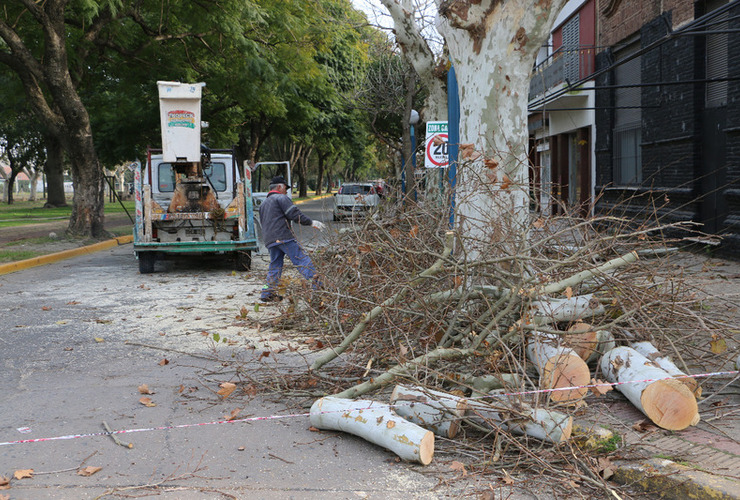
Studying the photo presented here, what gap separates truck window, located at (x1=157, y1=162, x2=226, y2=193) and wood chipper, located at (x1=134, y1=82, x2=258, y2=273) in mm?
256

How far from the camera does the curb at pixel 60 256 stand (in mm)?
13381

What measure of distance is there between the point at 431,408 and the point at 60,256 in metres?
13.2

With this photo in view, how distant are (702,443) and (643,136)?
13.3 metres

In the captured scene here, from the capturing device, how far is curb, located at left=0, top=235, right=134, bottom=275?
13.4m

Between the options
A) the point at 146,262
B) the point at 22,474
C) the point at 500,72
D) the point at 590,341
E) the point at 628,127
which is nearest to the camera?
the point at 22,474

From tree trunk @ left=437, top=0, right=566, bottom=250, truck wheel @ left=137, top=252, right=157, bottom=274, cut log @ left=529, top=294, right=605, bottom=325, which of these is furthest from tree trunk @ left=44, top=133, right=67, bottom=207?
cut log @ left=529, top=294, right=605, bottom=325

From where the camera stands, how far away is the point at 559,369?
455 cm

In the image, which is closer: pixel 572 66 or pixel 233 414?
pixel 233 414

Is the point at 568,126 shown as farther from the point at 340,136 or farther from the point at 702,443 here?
the point at 702,443

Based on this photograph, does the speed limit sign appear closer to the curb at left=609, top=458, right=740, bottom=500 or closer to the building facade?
the building facade

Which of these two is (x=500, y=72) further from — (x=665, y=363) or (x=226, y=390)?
(x=226, y=390)

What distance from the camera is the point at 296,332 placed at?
25.3 ft

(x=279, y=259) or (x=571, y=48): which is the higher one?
(x=571, y=48)

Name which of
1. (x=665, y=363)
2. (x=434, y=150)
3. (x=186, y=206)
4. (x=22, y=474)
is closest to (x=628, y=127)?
(x=434, y=150)
